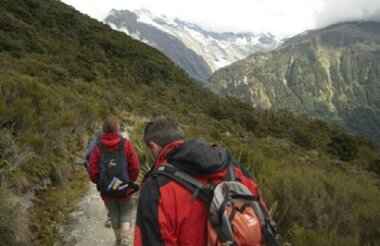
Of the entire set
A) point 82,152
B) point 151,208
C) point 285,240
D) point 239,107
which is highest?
point 151,208

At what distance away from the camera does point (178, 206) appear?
245 centimetres

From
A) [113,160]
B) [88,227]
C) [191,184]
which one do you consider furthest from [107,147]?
[191,184]

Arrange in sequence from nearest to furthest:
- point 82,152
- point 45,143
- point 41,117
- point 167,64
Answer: point 45,143
point 41,117
point 82,152
point 167,64

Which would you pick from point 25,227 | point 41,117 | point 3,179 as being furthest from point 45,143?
point 25,227

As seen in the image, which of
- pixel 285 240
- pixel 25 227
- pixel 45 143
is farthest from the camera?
pixel 45 143

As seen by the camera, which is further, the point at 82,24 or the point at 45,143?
the point at 82,24

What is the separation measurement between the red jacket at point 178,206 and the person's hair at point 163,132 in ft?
0.71

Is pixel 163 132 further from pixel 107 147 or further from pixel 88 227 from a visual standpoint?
pixel 88 227

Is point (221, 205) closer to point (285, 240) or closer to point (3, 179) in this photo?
point (285, 240)

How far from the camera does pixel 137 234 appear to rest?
2.51 meters

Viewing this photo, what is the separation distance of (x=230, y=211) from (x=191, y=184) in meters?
0.23

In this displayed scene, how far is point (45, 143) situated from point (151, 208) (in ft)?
18.3

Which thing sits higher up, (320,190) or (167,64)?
(320,190)

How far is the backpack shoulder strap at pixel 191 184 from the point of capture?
97.1 inches
